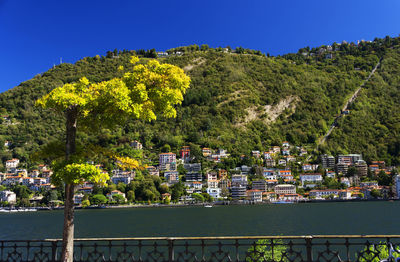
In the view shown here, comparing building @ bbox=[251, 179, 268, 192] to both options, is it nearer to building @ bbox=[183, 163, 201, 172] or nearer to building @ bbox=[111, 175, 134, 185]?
building @ bbox=[183, 163, 201, 172]

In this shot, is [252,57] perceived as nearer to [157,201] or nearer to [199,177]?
[199,177]

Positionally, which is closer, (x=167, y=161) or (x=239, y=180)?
(x=239, y=180)

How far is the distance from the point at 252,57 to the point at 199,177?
99812 millimetres

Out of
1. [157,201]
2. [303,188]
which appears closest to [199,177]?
[157,201]

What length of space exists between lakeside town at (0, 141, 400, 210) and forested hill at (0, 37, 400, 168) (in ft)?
23.8

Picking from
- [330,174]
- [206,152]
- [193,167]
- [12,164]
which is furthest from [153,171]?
[330,174]

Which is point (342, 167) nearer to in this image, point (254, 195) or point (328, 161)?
point (328, 161)

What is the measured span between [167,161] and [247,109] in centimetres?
5208

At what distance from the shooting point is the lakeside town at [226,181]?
107m

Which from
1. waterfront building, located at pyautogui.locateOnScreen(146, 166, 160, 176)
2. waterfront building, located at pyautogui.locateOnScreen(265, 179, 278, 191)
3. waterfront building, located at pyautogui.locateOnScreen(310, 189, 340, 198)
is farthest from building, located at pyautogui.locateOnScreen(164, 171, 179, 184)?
waterfront building, located at pyautogui.locateOnScreen(310, 189, 340, 198)

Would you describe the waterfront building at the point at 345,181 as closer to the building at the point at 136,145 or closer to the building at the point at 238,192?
the building at the point at 238,192

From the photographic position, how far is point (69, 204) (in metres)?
6.96

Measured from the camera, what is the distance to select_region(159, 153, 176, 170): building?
124725mm

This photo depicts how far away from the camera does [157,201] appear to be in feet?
341
